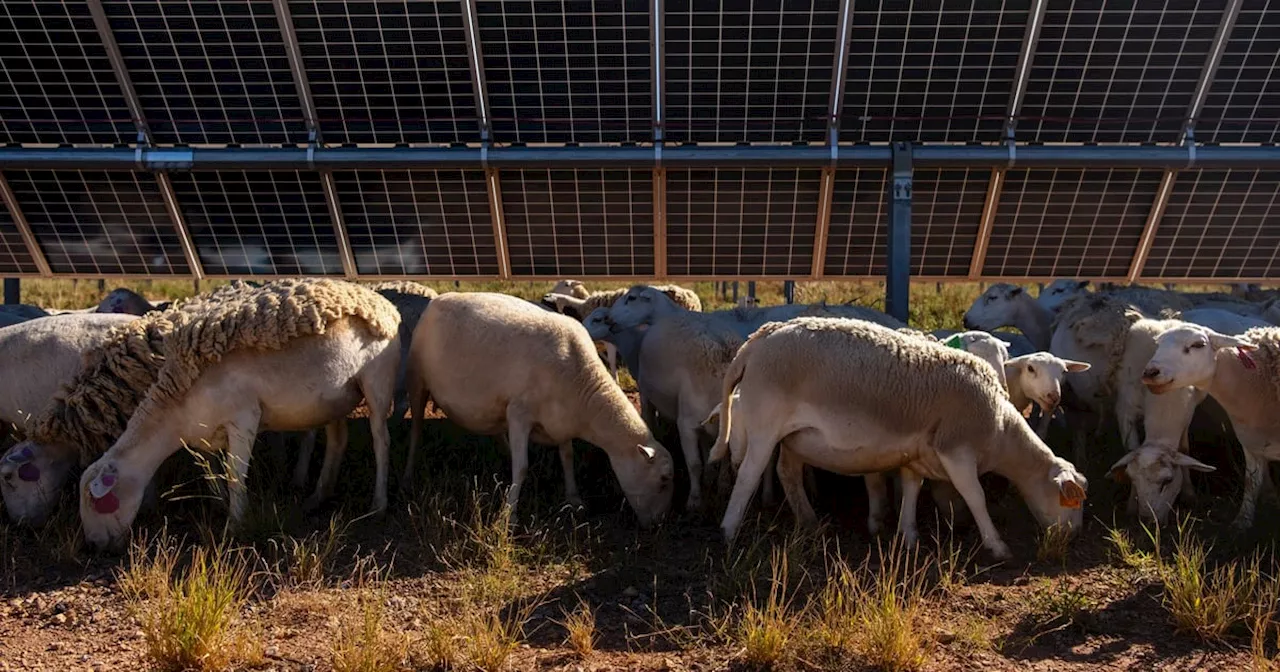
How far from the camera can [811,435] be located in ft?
28.5

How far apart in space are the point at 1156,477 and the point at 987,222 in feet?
14.7

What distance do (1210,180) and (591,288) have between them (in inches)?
647

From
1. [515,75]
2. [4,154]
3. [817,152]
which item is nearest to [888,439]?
[817,152]

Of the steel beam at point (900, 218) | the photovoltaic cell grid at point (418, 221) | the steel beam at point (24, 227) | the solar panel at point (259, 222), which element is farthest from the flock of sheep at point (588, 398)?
the steel beam at point (24, 227)

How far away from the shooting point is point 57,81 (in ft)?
40.8

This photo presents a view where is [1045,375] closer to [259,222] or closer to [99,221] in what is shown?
[259,222]

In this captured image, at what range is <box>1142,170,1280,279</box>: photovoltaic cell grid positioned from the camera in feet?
42.5

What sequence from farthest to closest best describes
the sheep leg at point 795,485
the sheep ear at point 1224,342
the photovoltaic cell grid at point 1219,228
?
1. the photovoltaic cell grid at point 1219,228
2. the sheep leg at point 795,485
3. the sheep ear at point 1224,342

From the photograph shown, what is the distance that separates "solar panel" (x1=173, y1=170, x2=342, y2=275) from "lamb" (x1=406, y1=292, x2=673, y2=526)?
12.7 ft

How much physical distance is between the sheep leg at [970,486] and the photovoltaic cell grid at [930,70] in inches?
191

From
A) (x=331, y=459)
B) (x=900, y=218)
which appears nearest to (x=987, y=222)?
(x=900, y=218)

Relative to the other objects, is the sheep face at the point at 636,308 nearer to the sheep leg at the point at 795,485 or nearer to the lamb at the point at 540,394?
the lamb at the point at 540,394

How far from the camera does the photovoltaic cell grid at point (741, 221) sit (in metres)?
12.8

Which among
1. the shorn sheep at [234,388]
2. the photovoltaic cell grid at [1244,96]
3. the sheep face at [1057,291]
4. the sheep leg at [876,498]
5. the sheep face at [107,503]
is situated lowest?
the sheep face at [1057,291]
